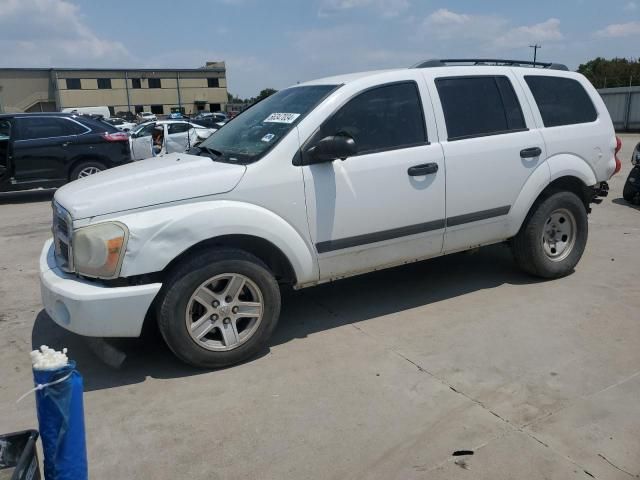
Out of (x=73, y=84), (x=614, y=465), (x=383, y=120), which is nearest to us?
(x=614, y=465)

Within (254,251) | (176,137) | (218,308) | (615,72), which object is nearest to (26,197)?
(176,137)

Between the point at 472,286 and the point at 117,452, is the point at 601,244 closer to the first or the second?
the point at 472,286

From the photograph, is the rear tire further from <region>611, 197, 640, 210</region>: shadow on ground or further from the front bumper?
the front bumper

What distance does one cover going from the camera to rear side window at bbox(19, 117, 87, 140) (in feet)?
34.8

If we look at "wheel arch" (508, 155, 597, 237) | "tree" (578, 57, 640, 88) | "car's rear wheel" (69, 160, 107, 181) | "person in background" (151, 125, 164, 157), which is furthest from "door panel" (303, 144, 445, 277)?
"tree" (578, 57, 640, 88)

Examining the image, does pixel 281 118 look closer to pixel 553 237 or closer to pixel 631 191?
pixel 553 237

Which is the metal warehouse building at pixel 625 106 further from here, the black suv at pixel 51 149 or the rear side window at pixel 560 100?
the rear side window at pixel 560 100

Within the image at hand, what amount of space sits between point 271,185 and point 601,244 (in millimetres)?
4513

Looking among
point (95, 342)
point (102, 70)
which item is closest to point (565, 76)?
point (95, 342)

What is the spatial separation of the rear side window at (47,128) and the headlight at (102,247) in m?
8.49

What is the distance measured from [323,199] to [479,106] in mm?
1732

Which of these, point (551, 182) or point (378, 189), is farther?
point (551, 182)

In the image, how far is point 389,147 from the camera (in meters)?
4.23

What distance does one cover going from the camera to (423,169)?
429cm
